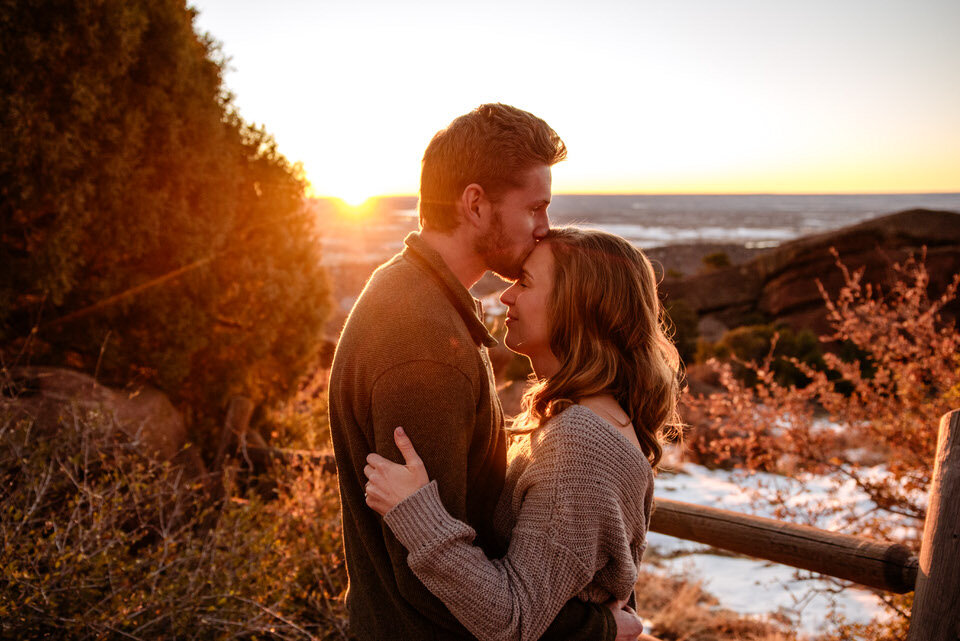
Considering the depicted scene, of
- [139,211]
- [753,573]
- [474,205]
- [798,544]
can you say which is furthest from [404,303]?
[753,573]

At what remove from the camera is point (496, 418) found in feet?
6.48

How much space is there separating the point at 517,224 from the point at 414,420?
2.57 feet

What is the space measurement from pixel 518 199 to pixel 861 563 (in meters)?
2.08

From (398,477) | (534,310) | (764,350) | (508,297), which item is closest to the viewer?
(398,477)

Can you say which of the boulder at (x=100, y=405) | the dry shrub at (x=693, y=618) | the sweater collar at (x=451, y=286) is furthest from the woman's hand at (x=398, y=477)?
the dry shrub at (x=693, y=618)

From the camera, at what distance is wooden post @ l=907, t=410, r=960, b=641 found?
2.19 meters

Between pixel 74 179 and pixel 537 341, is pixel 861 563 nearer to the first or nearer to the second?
pixel 537 341

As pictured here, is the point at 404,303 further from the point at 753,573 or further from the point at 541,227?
the point at 753,573

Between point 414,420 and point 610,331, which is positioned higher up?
point 610,331

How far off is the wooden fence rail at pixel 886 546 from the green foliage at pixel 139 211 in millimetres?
4298

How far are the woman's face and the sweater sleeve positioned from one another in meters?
0.47

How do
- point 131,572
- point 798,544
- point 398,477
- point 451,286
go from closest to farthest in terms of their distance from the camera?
1. point 398,477
2. point 451,286
3. point 798,544
4. point 131,572

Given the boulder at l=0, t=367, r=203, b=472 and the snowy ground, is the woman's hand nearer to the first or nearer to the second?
the boulder at l=0, t=367, r=203, b=472

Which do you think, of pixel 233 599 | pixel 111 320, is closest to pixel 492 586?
pixel 233 599
